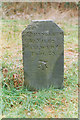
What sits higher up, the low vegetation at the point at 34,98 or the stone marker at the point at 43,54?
the stone marker at the point at 43,54

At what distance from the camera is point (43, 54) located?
3.24 meters

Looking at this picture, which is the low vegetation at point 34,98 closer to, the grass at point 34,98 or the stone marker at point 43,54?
the grass at point 34,98

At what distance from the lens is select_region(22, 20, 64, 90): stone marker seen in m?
3.13

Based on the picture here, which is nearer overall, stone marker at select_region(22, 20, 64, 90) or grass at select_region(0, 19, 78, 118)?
grass at select_region(0, 19, 78, 118)

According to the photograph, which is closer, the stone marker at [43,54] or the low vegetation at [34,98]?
the low vegetation at [34,98]

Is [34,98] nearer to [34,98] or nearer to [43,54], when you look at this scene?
[34,98]

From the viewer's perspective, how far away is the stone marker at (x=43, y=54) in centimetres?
313

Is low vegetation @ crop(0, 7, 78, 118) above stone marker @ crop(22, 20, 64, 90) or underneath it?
underneath

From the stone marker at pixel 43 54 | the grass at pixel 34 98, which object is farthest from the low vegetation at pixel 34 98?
the stone marker at pixel 43 54

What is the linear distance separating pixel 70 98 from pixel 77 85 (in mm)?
562

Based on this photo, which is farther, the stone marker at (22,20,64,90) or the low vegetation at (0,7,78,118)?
the stone marker at (22,20,64,90)

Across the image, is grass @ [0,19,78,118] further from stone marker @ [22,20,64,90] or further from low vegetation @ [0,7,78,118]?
stone marker @ [22,20,64,90]

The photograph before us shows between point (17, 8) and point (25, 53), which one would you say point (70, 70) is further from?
point (17, 8)

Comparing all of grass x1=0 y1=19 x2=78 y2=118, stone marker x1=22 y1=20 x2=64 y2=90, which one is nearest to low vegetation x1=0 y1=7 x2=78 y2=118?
grass x1=0 y1=19 x2=78 y2=118
